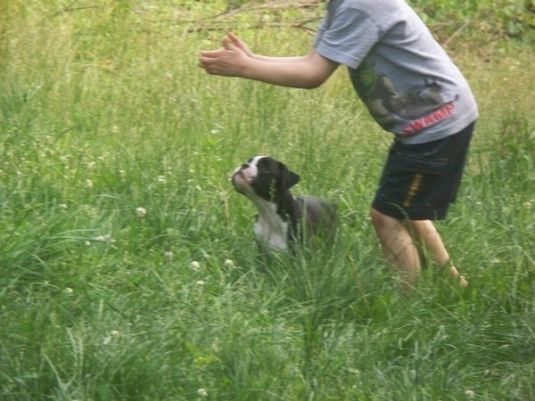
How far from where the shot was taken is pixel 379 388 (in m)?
4.66

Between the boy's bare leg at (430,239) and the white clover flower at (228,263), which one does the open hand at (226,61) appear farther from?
the boy's bare leg at (430,239)

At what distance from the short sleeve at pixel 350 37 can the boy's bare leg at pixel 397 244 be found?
2.21 feet

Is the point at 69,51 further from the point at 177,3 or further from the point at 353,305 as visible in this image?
the point at 353,305

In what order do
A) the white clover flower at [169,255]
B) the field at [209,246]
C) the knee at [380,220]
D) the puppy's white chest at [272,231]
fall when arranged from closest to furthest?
the field at [209,246]
the white clover flower at [169,255]
the knee at [380,220]
the puppy's white chest at [272,231]

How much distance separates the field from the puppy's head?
0.73ft

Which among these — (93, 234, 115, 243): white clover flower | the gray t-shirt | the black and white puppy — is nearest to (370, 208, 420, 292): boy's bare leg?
the black and white puppy

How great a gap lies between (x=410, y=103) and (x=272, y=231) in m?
0.82

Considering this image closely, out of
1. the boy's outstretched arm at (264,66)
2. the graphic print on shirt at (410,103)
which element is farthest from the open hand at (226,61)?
the graphic print on shirt at (410,103)

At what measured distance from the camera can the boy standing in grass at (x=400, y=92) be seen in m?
5.53

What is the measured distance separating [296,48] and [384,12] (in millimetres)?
3414

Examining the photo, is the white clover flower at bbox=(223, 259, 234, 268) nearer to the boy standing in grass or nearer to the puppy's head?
the puppy's head

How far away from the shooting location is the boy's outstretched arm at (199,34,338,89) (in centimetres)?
552

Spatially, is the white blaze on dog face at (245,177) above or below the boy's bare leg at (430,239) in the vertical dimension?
above

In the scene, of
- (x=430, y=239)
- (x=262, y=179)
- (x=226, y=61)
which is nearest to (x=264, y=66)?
(x=226, y=61)
